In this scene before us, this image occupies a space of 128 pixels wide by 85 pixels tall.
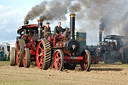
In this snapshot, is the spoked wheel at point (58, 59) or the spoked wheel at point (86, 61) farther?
the spoked wheel at point (86, 61)

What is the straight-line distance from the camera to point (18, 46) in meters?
13.4

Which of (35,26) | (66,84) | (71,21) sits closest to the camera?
(66,84)

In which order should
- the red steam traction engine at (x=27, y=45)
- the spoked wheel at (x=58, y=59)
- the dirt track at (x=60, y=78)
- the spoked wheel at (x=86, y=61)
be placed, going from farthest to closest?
the red steam traction engine at (x=27, y=45)
the spoked wheel at (x=86, y=61)
the spoked wheel at (x=58, y=59)
the dirt track at (x=60, y=78)

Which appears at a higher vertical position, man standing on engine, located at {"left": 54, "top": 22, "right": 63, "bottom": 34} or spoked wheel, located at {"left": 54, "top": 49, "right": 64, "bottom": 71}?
man standing on engine, located at {"left": 54, "top": 22, "right": 63, "bottom": 34}

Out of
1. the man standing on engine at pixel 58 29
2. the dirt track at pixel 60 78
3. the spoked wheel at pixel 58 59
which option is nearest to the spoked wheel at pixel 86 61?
the spoked wheel at pixel 58 59

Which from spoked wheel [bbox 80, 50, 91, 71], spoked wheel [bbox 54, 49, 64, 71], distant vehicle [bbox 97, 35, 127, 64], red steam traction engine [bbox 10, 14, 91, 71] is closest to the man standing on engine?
red steam traction engine [bbox 10, 14, 91, 71]

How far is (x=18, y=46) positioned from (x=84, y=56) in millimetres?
4546

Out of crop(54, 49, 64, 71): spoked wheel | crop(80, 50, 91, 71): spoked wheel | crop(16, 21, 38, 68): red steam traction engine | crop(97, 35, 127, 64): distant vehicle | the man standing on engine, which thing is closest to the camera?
crop(54, 49, 64, 71): spoked wheel

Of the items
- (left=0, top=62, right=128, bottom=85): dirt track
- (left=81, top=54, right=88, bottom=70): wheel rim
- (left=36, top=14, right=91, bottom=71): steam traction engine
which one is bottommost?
(left=0, top=62, right=128, bottom=85): dirt track

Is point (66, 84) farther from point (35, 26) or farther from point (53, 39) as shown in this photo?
point (35, 26)

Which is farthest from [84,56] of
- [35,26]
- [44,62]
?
[35,26]

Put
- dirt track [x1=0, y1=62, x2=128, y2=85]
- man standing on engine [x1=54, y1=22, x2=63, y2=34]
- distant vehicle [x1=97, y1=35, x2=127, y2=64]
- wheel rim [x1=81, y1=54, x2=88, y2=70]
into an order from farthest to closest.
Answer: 1. distant vehicle [x1=97, y1=35, x2=127, y2=64]
2. man standing on engine [x1=54, y1=22, x2=63, y2=34]
3. wheel rim [x1=81, y1=54, x2=88, y2=70]
4. dirt track [x1=0, y1=62, x2=128, y2=85]

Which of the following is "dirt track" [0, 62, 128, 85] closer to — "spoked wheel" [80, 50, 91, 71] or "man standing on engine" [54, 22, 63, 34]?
"spoked wheel" [80, 50, 91, 71]

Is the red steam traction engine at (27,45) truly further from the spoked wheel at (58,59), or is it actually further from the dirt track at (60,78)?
the dirt track at (60,78)
